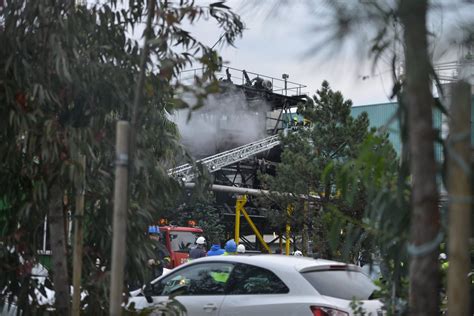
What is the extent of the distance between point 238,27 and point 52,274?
2303mm

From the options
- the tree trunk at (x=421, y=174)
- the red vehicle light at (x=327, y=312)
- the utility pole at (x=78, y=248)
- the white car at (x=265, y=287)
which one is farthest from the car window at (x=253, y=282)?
the tree trunk at (x=421, y=174)

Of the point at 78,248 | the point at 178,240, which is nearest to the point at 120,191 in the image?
→ the point at 78,248

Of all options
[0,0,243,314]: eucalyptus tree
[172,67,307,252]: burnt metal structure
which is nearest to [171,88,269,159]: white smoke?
[172,67,307,252]: burnt metal structure

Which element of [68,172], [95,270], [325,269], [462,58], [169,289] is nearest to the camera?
[462,58]

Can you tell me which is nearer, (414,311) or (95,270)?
(414,311)

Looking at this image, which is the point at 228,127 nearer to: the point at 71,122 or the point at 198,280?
the point at 198,280

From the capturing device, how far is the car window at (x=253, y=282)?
7.50 metres

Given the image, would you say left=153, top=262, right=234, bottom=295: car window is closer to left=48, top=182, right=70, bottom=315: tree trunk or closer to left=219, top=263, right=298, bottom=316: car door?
left=219, top=263, right=298, bottom=316: car door

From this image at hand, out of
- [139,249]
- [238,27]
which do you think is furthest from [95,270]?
[238,27]

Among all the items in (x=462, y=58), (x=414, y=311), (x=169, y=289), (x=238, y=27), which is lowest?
(x=169, y=289)

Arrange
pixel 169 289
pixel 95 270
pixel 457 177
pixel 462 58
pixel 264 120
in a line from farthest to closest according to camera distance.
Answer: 1. pixel 264 120
2. pixel 169 289
3. pixel 95 270
4. pixel 462 58
5. pixel 457 177

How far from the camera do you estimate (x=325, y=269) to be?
25.1 feet

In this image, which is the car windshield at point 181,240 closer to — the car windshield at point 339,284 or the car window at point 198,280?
the car window at point 198,280

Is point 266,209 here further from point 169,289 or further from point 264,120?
point 169,289
